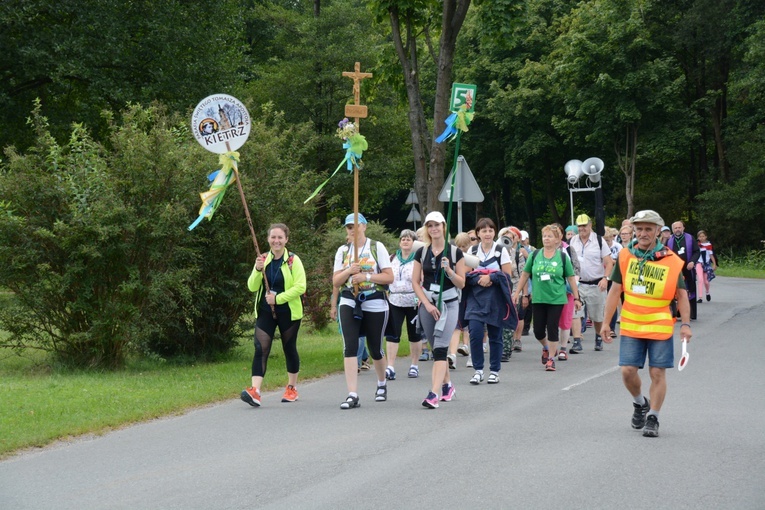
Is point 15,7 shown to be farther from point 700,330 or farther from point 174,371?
point 700,330

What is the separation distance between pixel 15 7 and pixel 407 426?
2073cm

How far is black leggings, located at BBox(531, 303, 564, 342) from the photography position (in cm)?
1276

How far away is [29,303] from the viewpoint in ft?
40.7

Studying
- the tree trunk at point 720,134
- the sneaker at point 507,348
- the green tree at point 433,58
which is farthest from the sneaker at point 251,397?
the tree trunk at point 720,134

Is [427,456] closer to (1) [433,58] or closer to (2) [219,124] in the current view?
(2) [219,124]

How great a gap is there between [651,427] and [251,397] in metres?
3.93

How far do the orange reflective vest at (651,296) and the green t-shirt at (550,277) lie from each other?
4.30 m

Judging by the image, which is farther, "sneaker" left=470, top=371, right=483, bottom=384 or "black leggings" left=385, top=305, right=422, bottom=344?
"black leggings" left=385, top=305, right=422, bottom=344

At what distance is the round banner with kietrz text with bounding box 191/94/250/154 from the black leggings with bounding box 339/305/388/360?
249 centimetres

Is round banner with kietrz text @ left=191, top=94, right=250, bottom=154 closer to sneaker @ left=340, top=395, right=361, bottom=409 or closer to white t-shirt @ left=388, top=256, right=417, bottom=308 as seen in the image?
white t-shirt @ left=388, top=256, right=417, bottom=308

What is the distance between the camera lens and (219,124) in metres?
11.2

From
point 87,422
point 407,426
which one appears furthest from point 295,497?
point 87,422

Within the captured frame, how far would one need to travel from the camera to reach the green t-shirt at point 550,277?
12.7 m

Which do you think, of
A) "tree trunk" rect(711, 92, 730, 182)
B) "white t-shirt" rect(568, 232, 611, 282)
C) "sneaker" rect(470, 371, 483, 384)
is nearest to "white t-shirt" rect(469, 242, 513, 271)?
"sneaker" rect(470, 371, 483, 384)
